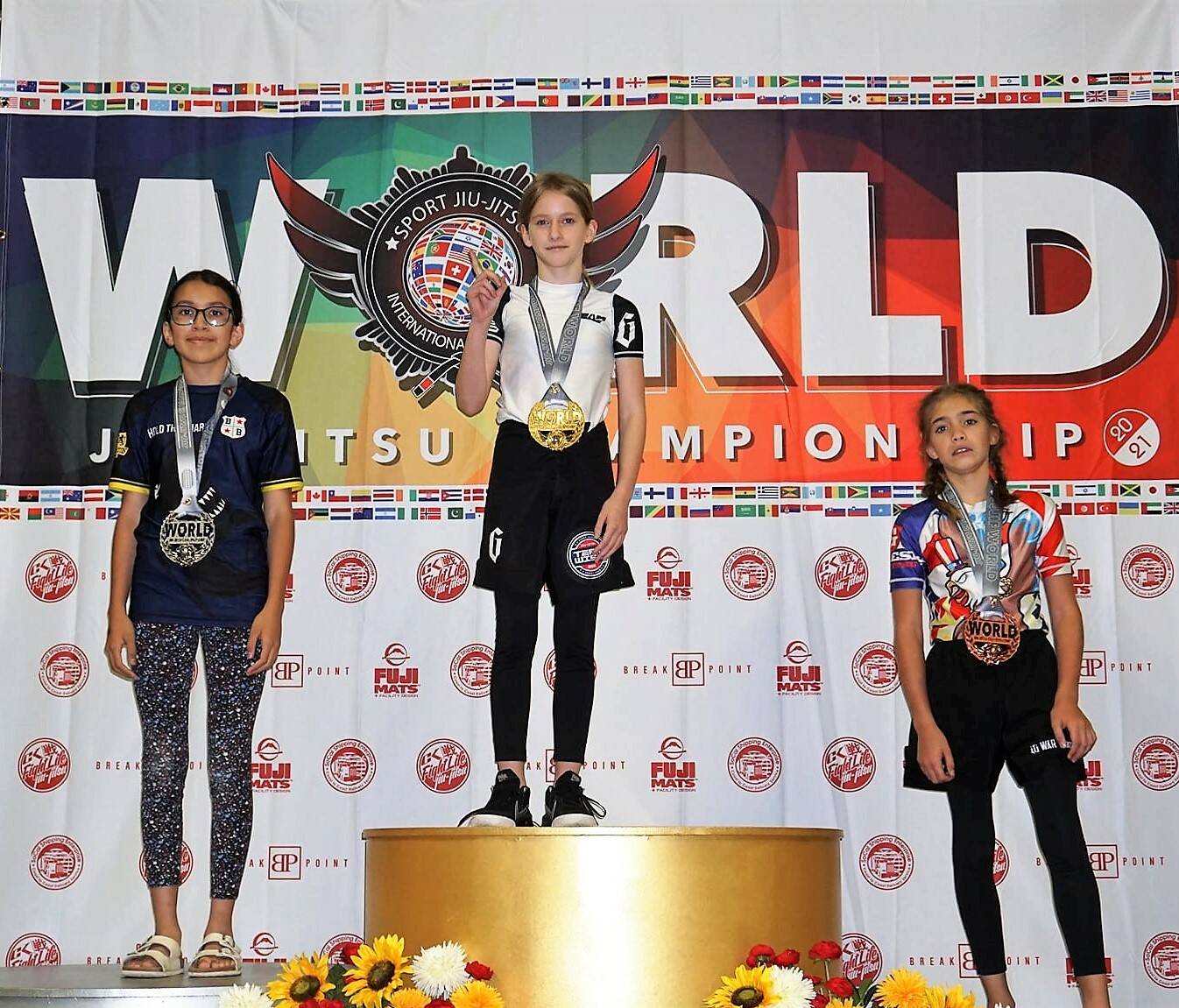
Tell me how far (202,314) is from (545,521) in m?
0.91

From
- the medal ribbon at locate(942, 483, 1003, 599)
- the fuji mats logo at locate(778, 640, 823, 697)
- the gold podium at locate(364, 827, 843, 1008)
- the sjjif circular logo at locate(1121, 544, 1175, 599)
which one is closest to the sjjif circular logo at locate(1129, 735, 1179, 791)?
the sjjif circular logo at locate(1121, 544, 1175, 599)

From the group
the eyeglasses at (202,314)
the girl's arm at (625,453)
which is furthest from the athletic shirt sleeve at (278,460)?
the girl's arm at (625,453)

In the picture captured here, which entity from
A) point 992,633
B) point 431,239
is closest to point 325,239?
point 431,239

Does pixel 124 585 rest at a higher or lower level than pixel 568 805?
higher

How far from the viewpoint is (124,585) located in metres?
3.11

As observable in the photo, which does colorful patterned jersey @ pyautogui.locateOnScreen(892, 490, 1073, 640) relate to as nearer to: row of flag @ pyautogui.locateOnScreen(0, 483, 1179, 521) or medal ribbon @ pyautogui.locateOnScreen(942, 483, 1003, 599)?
medal ribbon @ pyautogui.locateOnScreen(942, 483, 1003, 599)

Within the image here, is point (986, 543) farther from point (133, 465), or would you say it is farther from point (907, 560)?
point (133, 465)

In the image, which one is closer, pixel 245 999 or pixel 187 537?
pixel 245 999

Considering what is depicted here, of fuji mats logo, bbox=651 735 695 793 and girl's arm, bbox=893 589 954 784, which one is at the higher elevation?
Answer: girl's arm, bbox=893 589 954 784

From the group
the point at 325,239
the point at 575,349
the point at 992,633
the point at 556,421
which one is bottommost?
the point at 992,633

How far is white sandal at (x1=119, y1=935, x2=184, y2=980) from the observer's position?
2803 mm

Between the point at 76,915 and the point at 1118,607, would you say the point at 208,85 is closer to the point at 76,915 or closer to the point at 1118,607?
the point at 76,915

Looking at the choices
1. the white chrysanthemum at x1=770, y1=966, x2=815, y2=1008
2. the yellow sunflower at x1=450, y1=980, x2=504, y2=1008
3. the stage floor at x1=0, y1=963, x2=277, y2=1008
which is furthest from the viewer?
the stage floor at x1=0, y1=963, x2=277, y2=1008

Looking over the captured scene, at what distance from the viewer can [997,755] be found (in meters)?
3.05
